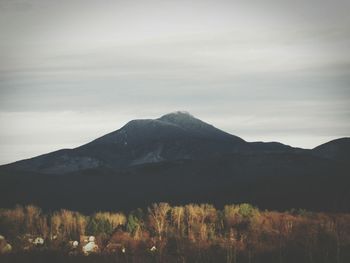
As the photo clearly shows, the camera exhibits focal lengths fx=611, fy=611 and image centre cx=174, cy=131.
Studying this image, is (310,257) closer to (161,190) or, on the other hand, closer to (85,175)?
(161,190)

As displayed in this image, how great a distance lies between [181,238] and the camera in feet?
103

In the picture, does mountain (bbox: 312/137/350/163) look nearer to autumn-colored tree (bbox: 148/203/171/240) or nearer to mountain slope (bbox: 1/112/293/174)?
mountain slope (bbox: 1/112/293/174)

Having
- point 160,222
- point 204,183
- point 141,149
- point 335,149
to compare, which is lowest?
point 160,222

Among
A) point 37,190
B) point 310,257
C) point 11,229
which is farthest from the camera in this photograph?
point 37,190

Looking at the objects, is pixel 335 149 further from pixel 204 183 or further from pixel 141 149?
pixel 141 149

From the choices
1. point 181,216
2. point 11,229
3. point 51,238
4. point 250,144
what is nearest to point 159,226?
point 181,216

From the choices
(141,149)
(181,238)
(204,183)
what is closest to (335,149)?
(204,183)

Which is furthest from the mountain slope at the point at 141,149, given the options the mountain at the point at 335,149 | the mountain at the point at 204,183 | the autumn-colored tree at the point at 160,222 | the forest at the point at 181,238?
the forest at the point at 181,238

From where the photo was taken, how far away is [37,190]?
86.9m

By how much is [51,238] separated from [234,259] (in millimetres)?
12365

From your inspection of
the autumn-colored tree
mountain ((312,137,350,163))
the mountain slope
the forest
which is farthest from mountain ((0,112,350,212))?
the autumn-colored tree

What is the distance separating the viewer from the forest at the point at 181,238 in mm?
25797

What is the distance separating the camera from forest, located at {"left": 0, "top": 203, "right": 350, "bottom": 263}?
2580 cm

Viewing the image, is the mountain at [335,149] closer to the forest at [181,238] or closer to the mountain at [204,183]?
the mountain at [204,183]
